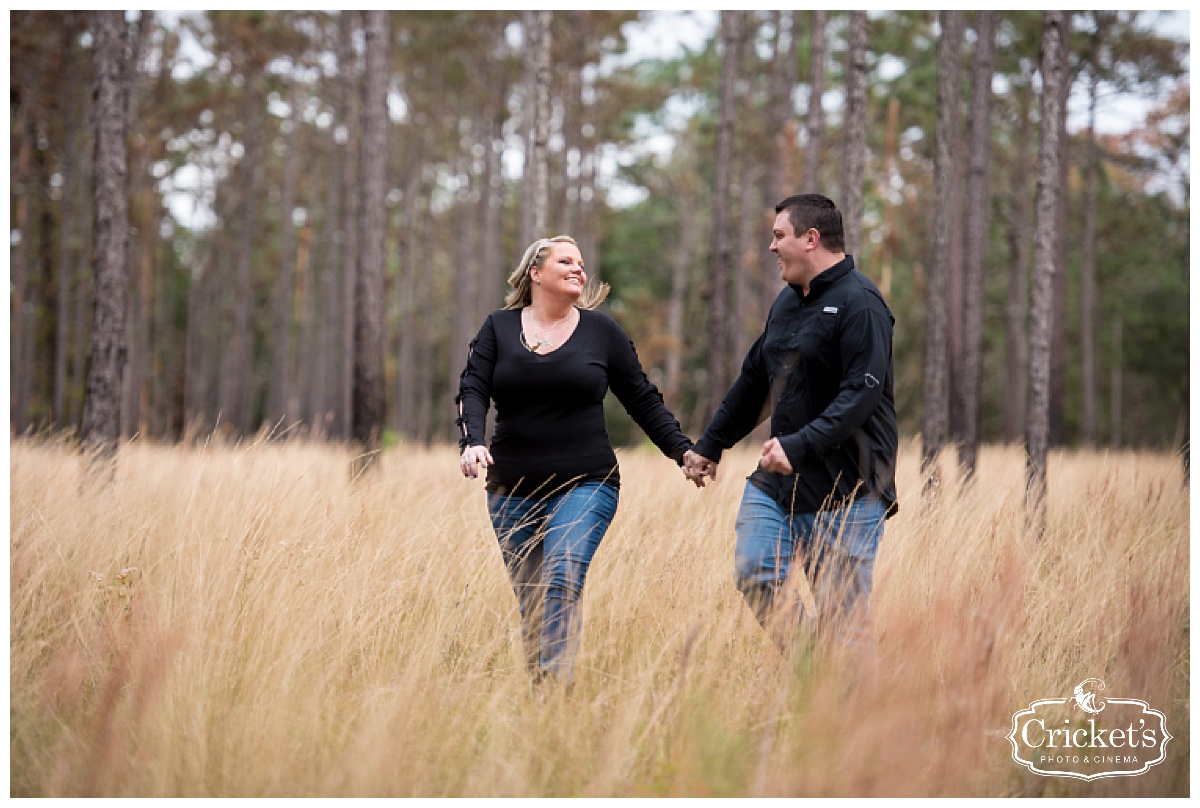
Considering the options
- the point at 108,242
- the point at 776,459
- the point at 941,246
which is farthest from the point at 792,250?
the point at 941,246

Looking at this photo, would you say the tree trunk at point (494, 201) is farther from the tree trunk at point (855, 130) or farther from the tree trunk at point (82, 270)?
the tree trunk at point (855, 130)

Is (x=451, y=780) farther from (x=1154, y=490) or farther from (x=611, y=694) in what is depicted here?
(x=1154, y=490)

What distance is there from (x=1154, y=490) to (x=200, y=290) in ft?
91.5

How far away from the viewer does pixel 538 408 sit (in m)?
3.97

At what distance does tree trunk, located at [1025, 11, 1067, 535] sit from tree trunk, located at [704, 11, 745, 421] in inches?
252

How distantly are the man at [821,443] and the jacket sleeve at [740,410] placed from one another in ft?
0.52

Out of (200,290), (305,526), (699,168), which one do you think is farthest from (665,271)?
(305,526)

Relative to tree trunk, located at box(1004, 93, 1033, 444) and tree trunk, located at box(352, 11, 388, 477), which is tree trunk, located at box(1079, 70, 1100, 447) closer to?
tree trunk, located at box(1004, 93, 1033, 444)

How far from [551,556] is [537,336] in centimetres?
90

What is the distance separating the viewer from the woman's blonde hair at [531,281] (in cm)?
409

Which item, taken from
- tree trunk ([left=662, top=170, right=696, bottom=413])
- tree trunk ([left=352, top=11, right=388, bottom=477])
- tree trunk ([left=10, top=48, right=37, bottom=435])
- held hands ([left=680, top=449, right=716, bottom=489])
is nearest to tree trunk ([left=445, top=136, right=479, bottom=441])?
tree trunk ([left=662, top=170, right=696, bottom=413])

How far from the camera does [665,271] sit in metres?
33.3

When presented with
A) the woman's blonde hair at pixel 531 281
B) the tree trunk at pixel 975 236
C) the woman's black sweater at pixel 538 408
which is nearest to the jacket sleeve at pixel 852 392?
the woman's black sweater at pixel 538 408
